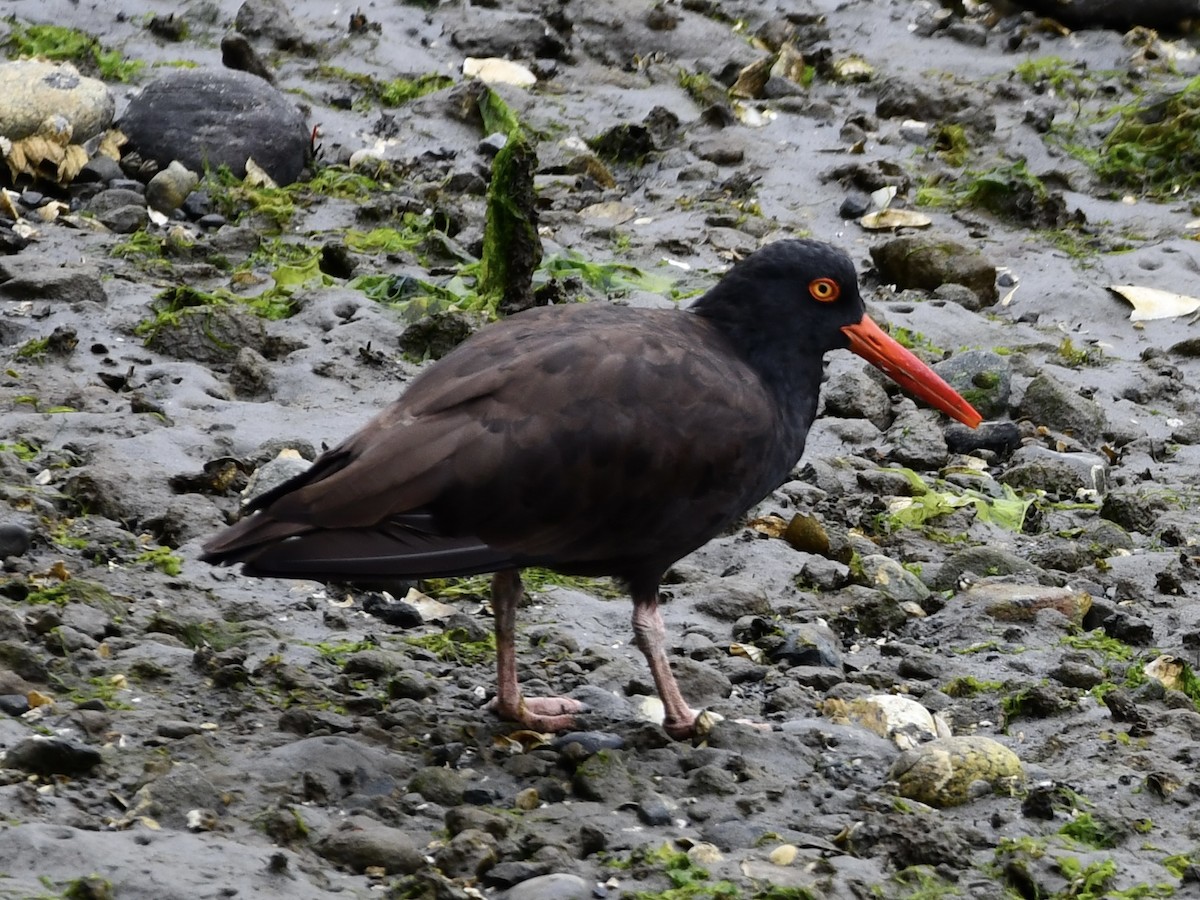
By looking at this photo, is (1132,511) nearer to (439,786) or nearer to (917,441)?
(917,441)

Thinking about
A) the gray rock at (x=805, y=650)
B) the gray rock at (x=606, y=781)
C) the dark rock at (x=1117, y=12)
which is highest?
the dark rock at (x=1117, y=12)

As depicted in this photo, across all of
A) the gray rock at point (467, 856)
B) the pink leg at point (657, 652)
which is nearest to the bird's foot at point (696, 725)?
the pink leg at point (657, 652)

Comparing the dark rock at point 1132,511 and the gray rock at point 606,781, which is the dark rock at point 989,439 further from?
the gray rock at point 606,781

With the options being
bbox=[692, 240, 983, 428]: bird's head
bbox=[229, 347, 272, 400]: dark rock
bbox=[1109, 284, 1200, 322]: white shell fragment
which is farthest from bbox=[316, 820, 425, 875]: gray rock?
bbox=[1109, 284, 1200, 322]: white shell fragment

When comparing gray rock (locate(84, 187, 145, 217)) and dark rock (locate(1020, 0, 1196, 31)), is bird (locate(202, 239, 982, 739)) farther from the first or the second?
dark rock (locate(1020, 0, 1196, 31))

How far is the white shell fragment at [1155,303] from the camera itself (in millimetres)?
8414

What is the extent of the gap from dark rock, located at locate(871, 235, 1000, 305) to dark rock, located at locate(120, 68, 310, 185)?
319 centimetres

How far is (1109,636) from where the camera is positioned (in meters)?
5.36

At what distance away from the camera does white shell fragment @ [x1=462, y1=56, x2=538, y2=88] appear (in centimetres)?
1027

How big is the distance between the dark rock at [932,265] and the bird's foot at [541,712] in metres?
4.33

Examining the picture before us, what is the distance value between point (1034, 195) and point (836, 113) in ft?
5.56

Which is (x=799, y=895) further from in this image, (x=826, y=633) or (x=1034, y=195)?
(x=1034, y=195)

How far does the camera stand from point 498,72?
10.3 meters

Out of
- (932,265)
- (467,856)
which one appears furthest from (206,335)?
(932,265)
